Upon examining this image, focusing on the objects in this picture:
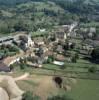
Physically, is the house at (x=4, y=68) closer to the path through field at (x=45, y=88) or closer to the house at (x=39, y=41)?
the path through field at (x=45, y=88)

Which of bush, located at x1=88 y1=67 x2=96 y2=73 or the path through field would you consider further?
bush, located at x1=88 y1=67 x2=96 y2=73

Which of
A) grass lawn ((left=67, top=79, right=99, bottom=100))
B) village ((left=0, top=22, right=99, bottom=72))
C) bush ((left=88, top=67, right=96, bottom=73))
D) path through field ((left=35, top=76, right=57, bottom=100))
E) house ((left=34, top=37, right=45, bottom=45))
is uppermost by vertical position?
house ((left=34, top=37, right=45, bottom=45))

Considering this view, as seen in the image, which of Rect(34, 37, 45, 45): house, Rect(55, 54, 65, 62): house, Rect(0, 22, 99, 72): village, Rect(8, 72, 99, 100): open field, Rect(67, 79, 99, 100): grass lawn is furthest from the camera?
Rect(34, 37, 45, 45): house

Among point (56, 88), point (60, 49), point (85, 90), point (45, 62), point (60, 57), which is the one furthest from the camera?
point (60, 49)

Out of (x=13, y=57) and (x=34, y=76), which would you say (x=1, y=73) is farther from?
(x=13, y=57)

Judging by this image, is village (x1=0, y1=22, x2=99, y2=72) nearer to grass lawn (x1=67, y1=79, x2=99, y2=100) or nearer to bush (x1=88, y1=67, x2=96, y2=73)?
bush (x1=88, y1=67, x2=96, y2=73)

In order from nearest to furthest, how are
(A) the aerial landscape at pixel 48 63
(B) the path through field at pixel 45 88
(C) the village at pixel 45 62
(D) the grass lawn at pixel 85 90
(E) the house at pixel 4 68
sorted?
1. (B) the path through field at pixel 45 88
2. (D) the grass lawn at pixel 85 90
3. (A) the aerial landscape at pixel 48 63
4. (C) the village at pixel 45 62
5. (E) the house at pixel 4 68

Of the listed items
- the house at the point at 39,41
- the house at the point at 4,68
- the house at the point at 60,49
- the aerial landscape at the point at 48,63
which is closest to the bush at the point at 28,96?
the aerial landscape at the point at 48,63

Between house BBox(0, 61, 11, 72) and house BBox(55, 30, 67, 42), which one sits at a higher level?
house BBox(55, 30, 67, 42)

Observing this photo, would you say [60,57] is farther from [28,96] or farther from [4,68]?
[28,96]

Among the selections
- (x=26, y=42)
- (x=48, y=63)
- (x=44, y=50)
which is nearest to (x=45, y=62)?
(x=48, y=63)

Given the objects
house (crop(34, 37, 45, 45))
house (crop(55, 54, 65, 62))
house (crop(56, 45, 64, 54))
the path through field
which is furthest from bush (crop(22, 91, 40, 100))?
house (crop(34, 37, 45, 45))
